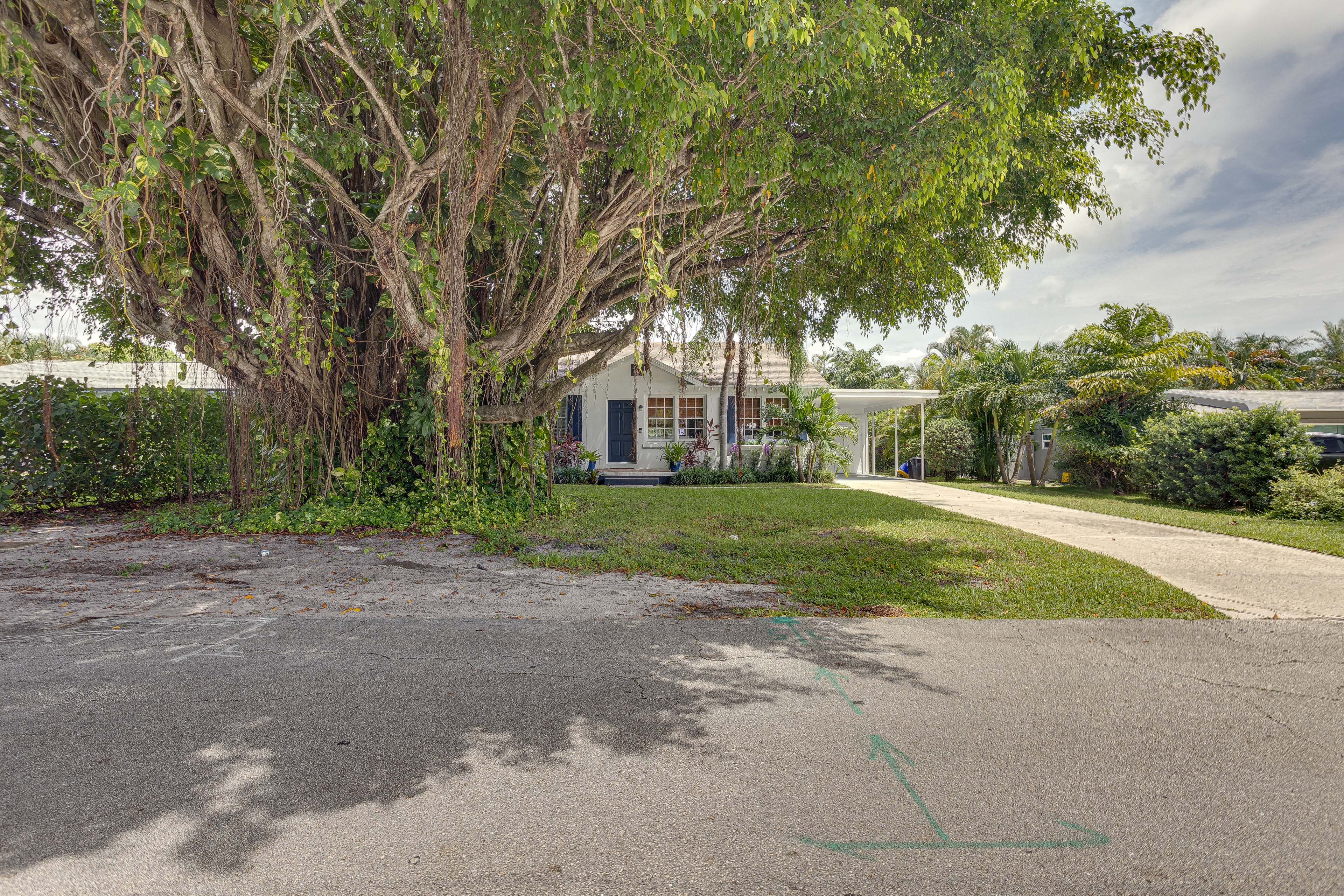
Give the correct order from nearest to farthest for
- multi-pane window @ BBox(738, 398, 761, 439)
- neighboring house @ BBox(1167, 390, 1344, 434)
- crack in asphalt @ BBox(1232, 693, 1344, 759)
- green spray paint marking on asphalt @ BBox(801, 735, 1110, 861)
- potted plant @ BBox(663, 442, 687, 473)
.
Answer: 1. green spray paint marking on asphalt @ BBox(801, 735, 1110, 861)
2. crack in asphalt @ BBox(1232, 693, 1344, 759)
3. neighboring house @ BBox(1167, 390, 1344, 434)
4. potted plant @ BBox(663, 442, 687, 473)
5. multi-pane window @ BBox(738, 398, 761, 439)

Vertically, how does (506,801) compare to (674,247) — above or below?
below


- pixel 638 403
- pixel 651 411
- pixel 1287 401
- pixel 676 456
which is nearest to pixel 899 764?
pixel 676 456

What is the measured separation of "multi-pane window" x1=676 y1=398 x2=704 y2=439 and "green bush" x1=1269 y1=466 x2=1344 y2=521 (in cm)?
1250

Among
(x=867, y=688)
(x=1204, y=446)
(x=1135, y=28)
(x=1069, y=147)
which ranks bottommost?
(x=867, y=688)

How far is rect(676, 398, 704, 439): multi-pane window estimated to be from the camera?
64.7 feet

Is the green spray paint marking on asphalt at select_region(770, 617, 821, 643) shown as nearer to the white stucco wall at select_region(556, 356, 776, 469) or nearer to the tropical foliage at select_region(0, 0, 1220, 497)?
the tropical foliage at select_region(0, 0, 1220, 497)

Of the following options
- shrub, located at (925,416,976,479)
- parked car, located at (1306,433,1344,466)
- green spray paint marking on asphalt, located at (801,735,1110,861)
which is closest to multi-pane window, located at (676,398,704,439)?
shrub, located at (925,416,976,479)

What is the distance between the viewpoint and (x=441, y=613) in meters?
5.51

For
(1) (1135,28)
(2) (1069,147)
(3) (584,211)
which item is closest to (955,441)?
(2) (1069,147)

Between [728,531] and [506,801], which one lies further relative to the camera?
[728,531]

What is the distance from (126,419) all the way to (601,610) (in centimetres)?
964

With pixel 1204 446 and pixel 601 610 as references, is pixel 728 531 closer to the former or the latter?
pixel 601 610

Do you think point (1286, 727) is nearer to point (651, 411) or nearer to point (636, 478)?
point (636, 478)

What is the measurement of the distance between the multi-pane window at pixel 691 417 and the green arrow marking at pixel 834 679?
1559cm
